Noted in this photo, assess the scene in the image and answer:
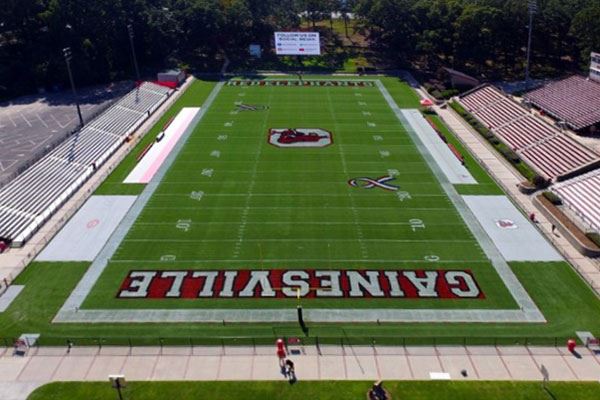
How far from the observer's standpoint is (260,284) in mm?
36938

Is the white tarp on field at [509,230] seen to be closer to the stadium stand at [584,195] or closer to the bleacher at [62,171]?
the stadium stand at [584,195]

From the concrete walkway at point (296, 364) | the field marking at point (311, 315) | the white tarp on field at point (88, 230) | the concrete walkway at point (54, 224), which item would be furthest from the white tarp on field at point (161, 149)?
the concrete walkway at point (296, 364)

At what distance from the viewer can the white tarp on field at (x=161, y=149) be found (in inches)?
2130

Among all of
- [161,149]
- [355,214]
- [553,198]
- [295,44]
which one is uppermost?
[295,44]

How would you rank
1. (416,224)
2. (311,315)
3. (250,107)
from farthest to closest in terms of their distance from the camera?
1. (250,107)
2. (416,224)
3. (311,315)

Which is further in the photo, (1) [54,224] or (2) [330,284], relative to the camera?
(1) [54,224]

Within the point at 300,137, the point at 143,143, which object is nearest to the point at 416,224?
the point at 300,137

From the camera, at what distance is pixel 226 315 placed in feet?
112

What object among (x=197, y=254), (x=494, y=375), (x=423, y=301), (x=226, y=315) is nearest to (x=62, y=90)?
(x=197, y=254)

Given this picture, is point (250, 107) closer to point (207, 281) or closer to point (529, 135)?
point (529, 135)

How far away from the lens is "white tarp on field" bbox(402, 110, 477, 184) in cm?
5328

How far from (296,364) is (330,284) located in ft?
25.8

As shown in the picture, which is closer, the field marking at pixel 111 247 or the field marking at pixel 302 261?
the field marking at pixel 111 247

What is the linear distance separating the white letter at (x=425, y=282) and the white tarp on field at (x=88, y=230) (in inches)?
897
